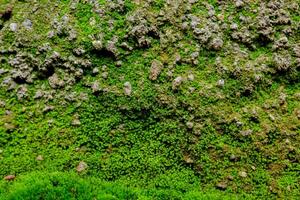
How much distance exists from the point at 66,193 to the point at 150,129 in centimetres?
123

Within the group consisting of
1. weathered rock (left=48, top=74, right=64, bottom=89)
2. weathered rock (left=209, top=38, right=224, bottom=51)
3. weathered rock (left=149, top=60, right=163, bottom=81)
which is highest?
weathered rock (left=209, top=38, right=224, bottom=51)

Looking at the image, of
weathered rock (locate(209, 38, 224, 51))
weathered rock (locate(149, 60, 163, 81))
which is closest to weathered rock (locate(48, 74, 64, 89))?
weathered rock (locate(149, 60, 163, 81))

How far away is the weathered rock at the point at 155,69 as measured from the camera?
17.1 feet

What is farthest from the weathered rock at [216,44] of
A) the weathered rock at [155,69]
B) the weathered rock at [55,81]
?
the weathered rock at [55,81]

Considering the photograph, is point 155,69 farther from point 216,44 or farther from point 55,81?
point 55,81

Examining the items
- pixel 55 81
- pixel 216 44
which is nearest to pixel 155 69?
pixel 216 44

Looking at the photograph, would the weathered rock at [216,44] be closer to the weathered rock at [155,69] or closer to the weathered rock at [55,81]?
the weathered rock at [155,69]

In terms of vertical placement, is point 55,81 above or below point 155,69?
below

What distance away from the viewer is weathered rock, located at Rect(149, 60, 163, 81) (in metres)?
5.21

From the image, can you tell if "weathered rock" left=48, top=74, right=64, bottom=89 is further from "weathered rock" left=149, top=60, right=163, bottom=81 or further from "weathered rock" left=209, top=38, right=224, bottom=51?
"weathered rock" left=209, top=38, right=224, bottom=51

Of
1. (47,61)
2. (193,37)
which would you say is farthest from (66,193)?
(193,37)

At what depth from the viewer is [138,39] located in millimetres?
5398

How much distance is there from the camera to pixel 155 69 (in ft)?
17.2

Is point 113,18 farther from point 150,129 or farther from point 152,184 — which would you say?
point 152,184
